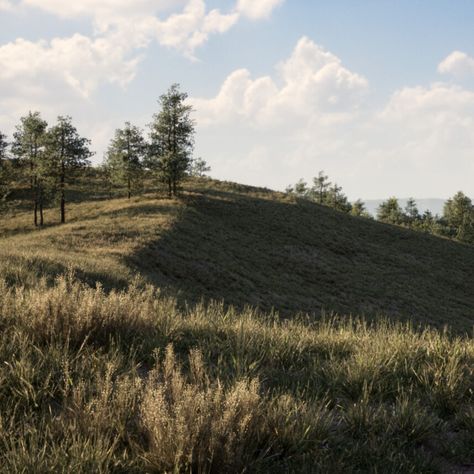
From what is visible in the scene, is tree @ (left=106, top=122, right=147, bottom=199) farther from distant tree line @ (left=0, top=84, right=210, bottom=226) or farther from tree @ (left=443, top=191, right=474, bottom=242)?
tree @ (left=443, top=191, right=474, bottom=242)

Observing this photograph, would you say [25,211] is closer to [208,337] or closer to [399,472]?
[208,337]

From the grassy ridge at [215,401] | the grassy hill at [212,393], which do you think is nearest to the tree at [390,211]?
the grassy hill at [212,393]

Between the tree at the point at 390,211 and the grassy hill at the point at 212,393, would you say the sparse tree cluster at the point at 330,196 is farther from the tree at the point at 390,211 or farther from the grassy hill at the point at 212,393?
the grassy hill at the point at 212,393

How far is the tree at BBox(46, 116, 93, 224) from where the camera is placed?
42234mm

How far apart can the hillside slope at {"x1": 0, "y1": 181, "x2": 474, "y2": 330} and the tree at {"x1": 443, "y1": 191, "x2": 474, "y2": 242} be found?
97.8ft

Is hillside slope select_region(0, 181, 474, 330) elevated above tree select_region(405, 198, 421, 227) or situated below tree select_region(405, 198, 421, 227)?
below

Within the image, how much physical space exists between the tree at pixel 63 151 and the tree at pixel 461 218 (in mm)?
67634

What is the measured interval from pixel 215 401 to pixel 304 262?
34071 mm

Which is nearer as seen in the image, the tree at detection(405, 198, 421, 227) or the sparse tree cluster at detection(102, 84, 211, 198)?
the sparse tree cluster at detection(102, 84, 211, 198)

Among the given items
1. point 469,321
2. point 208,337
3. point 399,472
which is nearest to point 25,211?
point 469,321

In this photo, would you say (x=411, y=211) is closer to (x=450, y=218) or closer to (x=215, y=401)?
(x=450, y=218)

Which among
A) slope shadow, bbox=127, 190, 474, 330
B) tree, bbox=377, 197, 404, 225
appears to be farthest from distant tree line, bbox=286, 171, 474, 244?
slope shadow, bbox=127, 190, 474, 330

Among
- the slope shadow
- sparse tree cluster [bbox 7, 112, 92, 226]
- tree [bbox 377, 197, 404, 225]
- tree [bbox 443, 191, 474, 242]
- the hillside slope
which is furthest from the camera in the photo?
tree [bbox 377, 197, 404, 225]

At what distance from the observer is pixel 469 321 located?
30.7 m
